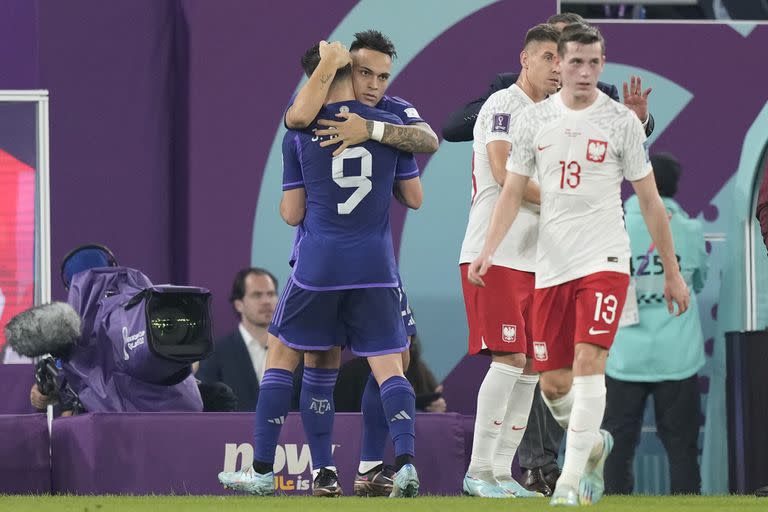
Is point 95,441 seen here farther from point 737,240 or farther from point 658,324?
point 737,240

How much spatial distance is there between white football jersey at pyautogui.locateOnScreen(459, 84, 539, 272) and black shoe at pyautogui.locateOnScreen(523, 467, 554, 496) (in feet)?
3.95

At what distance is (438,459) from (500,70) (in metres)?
3.40

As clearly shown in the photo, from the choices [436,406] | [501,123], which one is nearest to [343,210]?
[501,123]

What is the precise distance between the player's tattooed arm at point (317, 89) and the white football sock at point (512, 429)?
1.55 meters

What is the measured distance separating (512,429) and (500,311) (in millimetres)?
577

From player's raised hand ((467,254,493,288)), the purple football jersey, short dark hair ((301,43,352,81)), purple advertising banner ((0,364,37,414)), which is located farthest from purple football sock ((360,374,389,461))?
purple advertising banner ((0,364,37,414))

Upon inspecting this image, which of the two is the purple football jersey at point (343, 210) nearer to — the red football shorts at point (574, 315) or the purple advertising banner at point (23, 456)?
the red football shorts at point (574, 315)

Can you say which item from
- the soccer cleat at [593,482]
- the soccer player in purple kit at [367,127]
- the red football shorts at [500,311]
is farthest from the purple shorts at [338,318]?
the soccer cleat at [593,482]

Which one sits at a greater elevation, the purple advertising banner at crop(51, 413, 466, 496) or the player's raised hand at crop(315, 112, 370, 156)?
the player's raised hand at crop(315, 112, 370, 156)

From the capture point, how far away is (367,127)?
272 inches

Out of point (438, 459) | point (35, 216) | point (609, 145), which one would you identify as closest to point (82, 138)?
point (35, 216)

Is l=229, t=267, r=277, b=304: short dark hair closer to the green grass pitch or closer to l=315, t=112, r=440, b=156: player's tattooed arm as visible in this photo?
the green grass pitch

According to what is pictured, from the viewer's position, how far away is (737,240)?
10188 mm

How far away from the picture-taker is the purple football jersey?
22.7 feet
